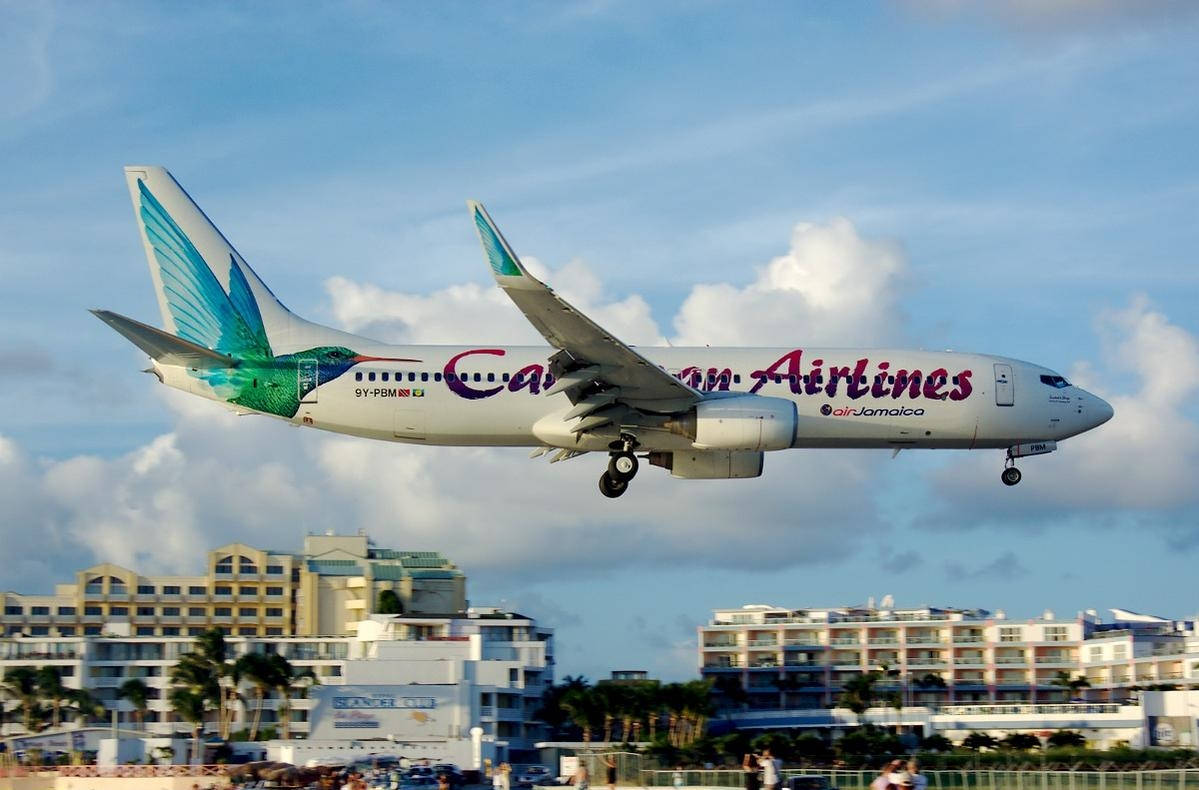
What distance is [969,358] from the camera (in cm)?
4550

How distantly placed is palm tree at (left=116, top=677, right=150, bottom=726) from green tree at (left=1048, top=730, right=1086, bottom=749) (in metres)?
46.2

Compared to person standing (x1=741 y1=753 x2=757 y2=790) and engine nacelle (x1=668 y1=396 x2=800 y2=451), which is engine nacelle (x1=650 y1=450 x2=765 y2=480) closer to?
engine nacelle (x1=668 y1=396 x2=800 y2=451)

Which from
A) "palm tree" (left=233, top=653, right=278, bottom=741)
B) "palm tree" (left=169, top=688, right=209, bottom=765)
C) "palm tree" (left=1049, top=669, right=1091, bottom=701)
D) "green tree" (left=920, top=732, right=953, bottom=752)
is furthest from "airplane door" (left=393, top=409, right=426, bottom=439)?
"palm tree" (left=1049, top=669, right=1091, bottom=701)

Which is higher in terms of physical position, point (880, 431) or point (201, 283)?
point (201, 283)

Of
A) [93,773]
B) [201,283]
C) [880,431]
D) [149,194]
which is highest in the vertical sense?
[149,194]

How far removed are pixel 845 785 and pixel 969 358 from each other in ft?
50.3

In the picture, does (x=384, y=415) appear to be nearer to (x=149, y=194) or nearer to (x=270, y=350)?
(x=270, y=350)

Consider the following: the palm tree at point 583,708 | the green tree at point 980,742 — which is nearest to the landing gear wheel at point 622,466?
the green tree at point 980,742

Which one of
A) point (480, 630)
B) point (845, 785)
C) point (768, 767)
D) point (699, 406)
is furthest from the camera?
point (480, 630)

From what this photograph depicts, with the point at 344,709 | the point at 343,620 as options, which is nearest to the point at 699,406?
the point at 344,709

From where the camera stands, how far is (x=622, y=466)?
44.3m

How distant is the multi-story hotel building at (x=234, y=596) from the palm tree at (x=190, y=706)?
33264 mm

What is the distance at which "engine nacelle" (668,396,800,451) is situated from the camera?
4122cm

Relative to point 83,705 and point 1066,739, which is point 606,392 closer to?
point 1066,739
